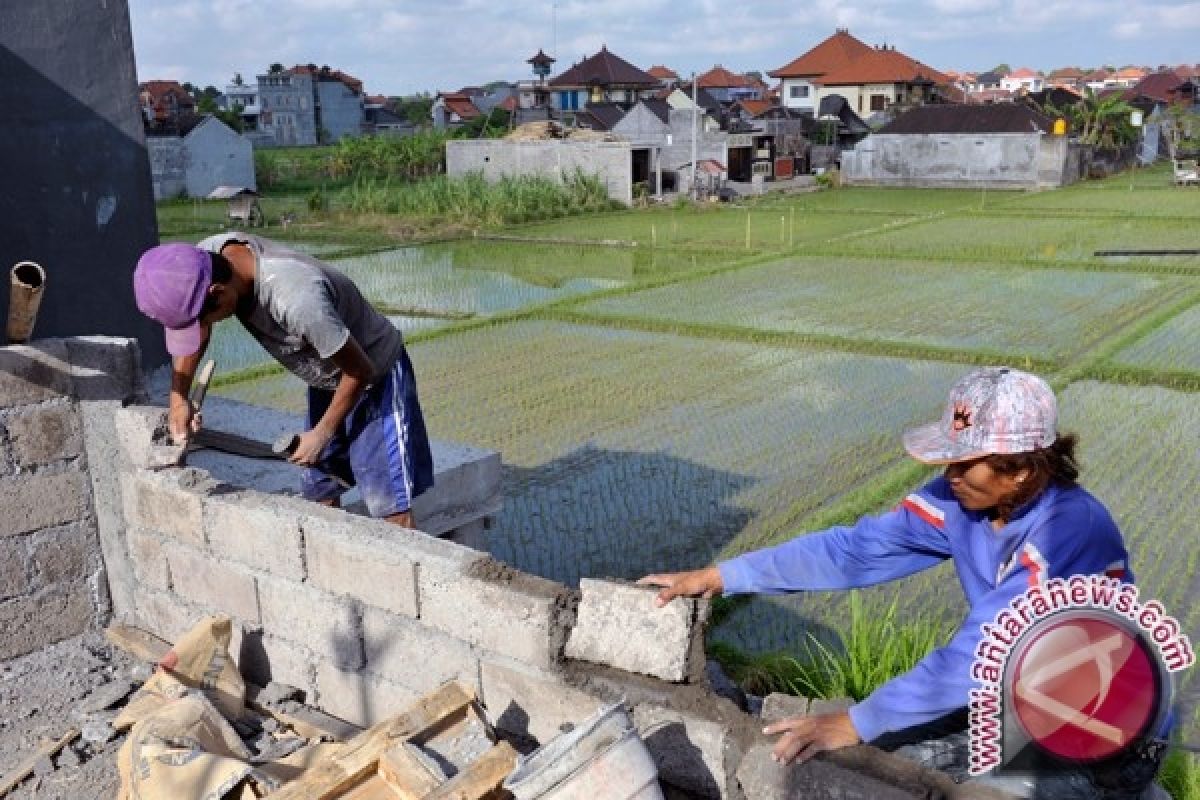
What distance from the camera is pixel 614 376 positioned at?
10375 mm

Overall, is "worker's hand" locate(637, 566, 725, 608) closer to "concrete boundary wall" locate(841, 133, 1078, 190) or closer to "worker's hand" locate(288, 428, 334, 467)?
"worker's hand" locate(288, 428, 334, 467)

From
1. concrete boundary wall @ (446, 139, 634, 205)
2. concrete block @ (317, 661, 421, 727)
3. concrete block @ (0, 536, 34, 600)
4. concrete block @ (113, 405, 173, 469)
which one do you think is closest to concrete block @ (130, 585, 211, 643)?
concrete block @ (0, 536, 34, 600)

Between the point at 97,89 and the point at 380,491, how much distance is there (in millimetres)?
3182

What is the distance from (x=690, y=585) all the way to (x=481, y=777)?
71 centimetres

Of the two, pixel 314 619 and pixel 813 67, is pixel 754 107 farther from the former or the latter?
pixel 314 619

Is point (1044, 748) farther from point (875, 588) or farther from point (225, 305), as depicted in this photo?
point (875, 588)

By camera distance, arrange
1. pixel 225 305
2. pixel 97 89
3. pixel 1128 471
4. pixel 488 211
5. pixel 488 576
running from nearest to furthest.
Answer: pixel 488 576
pixel 225 305
pixel 97 89
pixel 1128 471
pixel 488 211

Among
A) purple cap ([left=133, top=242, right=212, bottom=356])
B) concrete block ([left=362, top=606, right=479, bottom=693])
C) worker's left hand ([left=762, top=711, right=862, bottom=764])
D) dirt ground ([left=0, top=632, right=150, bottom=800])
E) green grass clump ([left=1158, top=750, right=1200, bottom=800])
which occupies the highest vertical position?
purple cap ([left=133, top=242, right=212, bottom=356])

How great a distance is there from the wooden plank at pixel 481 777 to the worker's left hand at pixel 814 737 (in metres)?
0.71

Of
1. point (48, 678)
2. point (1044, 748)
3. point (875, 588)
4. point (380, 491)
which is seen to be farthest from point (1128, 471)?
point (48, 678)

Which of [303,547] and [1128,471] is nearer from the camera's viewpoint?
[303,547]

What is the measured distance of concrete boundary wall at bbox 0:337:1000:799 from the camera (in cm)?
268

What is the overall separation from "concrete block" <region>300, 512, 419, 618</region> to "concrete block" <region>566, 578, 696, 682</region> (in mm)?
610

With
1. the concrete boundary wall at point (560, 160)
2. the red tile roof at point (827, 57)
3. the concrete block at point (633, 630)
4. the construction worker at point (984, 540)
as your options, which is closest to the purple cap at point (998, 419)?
the construction worker at point (984, 540)
